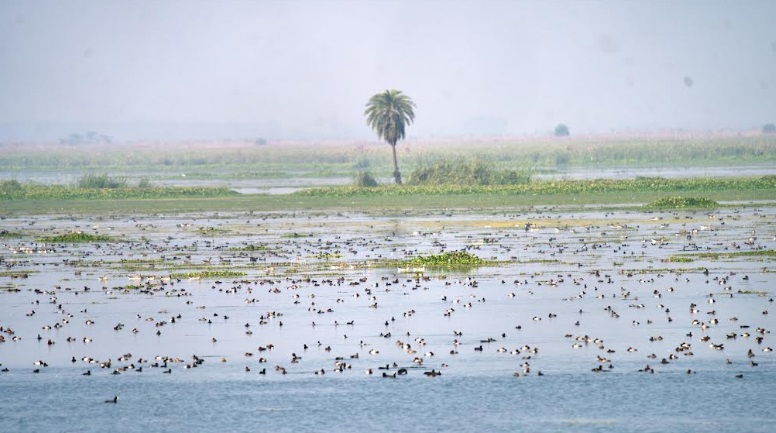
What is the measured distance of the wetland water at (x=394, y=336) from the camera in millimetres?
25281

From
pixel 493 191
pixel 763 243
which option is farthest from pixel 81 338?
pixel 493 191

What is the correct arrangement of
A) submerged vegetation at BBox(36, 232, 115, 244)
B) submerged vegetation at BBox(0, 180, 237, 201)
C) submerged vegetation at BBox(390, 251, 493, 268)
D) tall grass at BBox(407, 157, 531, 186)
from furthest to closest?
1. tall grass at BBox(407, 157, 531, 186)
2. submerged vegetation at BBox(0, 180, 237, 201)
3. submerged vegetation at BBox(36, 232, 115, 244)
4. submerged vegetation at BBox(390, 251, 493, 268)

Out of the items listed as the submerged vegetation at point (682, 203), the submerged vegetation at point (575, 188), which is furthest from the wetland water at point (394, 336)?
the submerged vegetation at point (575, 188)

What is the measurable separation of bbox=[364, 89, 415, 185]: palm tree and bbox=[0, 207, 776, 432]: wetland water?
50.5 meters

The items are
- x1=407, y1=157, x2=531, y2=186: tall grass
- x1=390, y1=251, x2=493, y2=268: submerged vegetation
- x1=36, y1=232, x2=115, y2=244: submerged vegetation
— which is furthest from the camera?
x1=407, y1=157, x2=531, y2=186: tall grass

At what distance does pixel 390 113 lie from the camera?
108 metres

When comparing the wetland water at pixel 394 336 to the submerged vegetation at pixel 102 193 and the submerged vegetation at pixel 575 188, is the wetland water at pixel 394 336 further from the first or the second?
the submerged vegetation at pixel 102 193

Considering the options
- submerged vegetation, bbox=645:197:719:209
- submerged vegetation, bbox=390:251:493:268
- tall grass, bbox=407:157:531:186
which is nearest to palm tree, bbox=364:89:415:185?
tall grass, bbox=407:157:531:186

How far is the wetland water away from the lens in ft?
82.9

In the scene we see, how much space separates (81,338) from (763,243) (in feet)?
100

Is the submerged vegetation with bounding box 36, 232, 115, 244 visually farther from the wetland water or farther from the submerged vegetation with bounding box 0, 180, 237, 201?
the submerged vegetation with bounding box 0, 180, 237, 201

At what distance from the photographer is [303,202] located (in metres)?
90.7

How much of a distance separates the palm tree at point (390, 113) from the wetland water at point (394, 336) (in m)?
50.5

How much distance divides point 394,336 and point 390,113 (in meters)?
75.9
